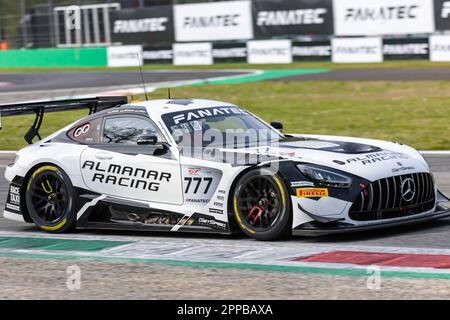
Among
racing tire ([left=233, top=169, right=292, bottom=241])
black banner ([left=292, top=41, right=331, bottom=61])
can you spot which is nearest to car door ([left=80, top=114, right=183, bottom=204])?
racing tire ([left=233, top=169, right=292, bottom=241])

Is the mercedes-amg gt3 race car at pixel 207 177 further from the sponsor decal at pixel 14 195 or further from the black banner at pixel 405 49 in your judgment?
the black banner at pixel 405 49

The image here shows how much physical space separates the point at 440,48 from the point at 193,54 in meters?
11.2

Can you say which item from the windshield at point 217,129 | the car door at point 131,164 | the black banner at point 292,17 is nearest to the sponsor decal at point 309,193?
the windshield at point 217,129

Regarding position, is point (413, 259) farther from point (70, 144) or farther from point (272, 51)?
point (272, 51)

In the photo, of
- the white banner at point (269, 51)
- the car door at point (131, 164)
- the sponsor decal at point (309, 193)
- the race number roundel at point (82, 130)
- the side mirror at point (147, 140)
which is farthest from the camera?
the white banner at point (269, 51)

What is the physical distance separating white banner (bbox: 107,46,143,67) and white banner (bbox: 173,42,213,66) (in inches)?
89.3

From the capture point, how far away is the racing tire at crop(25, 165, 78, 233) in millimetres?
9070

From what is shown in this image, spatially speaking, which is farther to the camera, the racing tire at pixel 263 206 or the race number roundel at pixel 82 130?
the race number roundel at pixel 82 130

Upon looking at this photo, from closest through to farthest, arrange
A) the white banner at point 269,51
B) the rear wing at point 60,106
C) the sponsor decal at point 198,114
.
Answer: the sponsor decal at point 198,114 → the rear wing at point 60,106 → the white banner at point 269,51

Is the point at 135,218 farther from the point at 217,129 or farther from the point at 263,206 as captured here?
the point at 263,206

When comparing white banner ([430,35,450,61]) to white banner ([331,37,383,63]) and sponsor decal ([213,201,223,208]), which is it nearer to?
white banner ([331,37,383,63])

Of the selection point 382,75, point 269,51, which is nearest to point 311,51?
point 269,51

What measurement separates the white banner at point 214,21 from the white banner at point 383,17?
14.6ft

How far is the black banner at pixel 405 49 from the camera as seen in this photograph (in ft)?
108
